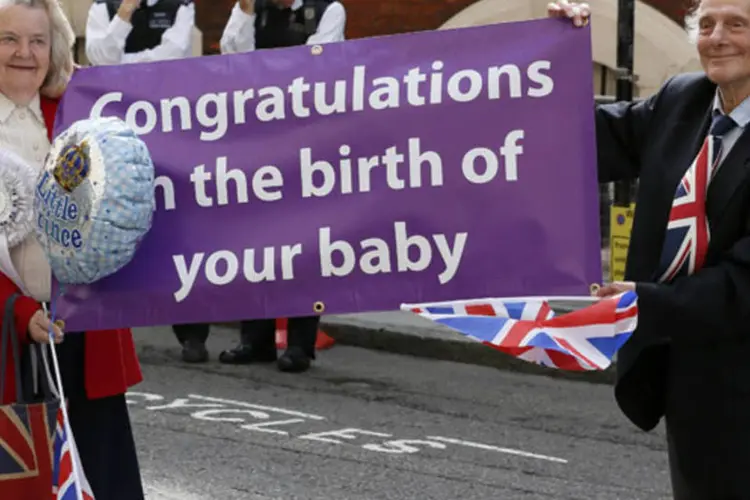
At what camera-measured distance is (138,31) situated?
10.6 metres

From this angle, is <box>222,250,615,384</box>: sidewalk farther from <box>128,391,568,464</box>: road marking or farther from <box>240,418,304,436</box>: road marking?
<box>240,418,304,436</box>: road marking

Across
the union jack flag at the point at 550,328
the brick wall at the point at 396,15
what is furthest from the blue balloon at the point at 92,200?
the brick wall at the point at 396,15

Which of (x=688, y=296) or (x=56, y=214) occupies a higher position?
(x=56, y=214)

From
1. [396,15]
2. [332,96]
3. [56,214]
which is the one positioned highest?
[396,15]

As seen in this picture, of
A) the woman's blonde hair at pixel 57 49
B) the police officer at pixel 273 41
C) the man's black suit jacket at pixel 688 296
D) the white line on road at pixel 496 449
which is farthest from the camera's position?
the police officer at pixel 273 41

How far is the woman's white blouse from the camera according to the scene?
4512 millimetres

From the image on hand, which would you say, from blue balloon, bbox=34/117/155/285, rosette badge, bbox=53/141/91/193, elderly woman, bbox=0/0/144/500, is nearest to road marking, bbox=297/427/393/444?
elderly woman, bbox=0/0/144/500

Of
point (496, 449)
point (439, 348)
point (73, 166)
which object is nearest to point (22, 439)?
point (73, 166)

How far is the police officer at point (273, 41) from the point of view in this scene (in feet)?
32.3

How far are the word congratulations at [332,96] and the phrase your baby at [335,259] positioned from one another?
35 centimetres

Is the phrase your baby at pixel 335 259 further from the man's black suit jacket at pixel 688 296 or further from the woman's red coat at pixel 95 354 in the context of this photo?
the man's black suit jacket at pixel 688 296

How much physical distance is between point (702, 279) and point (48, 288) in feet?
5.79

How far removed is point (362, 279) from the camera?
4.50m

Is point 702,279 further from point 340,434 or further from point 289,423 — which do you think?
point 289,423
